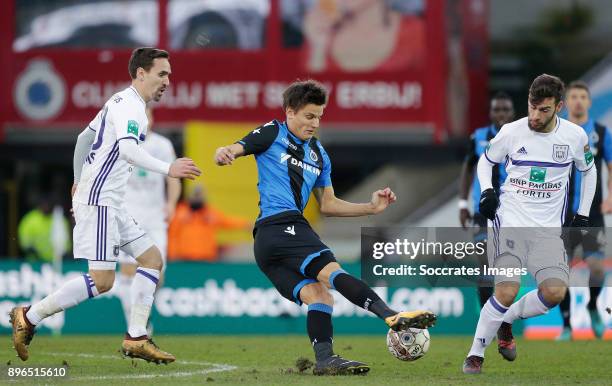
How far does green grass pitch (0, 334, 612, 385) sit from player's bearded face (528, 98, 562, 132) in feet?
6.02

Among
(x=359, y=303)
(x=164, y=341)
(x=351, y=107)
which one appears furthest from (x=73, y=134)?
(x=359, y=303)

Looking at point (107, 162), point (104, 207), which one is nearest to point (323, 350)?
point (104, 207)

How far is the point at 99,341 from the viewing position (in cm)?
1390

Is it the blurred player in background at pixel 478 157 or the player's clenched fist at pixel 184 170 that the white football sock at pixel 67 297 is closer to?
the player's clenched fist at pixel 184 170

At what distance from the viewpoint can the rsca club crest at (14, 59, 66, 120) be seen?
22.6 m

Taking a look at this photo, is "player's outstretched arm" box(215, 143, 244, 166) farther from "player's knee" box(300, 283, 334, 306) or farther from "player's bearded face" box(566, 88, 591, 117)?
"player's bearded face" box(566, 88, 591, 117)

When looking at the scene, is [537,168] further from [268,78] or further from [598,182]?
[268,78]

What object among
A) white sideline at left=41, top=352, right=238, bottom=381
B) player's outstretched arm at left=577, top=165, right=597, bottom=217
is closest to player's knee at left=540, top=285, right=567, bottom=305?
player's outstretched arm at left=577, top=165, right=597, bottom=217

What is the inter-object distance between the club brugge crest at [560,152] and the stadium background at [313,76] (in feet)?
35.0

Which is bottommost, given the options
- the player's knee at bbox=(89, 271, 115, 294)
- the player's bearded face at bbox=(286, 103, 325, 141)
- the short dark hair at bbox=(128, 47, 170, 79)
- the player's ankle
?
the player's ankle

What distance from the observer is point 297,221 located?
9.41 m

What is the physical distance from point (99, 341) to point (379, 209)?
543 centimetres

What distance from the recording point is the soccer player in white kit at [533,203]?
32.1ft

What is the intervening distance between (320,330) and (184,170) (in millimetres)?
1429
